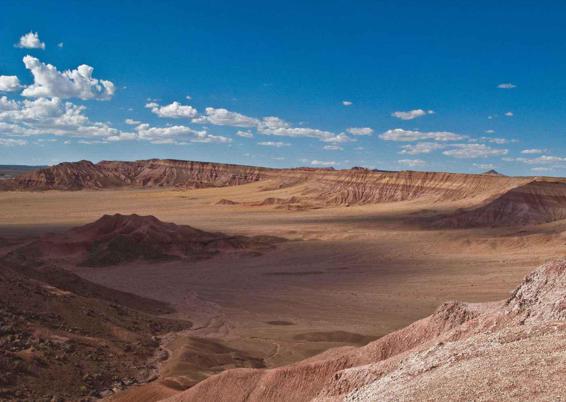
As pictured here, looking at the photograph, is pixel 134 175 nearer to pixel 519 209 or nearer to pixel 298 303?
pixel 519 209

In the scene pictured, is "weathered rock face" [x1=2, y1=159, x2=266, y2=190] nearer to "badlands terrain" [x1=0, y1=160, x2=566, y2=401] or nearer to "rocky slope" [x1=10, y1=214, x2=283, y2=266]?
"badlands terrain" [x1=0, y1=160, x2=566, y2=401]

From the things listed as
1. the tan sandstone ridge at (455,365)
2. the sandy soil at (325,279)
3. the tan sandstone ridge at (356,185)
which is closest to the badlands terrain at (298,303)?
the tan sandstone ridge at (455,365)

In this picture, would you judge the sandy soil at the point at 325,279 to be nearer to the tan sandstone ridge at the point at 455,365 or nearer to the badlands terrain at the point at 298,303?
the badlands terrain at the point at 298,303

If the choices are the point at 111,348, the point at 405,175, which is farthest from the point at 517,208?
the point at 111,348

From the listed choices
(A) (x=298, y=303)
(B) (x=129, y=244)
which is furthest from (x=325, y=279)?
(B) (x=129, y=244)

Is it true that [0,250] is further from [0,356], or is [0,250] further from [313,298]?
[0,356]

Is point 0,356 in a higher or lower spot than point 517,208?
lower
